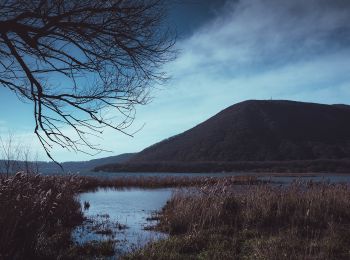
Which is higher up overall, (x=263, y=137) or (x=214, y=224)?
(x=263, y=137)

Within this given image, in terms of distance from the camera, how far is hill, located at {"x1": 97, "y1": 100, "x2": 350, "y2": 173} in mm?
128875

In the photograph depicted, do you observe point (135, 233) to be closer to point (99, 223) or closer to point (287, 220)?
point (99, 223)

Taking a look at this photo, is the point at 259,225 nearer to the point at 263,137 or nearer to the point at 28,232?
the point at 28,232

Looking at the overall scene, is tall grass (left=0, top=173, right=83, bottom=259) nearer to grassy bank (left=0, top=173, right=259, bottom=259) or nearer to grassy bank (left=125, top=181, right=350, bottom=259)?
grassy bank (left=0, top=173, right=259, bottom=259)

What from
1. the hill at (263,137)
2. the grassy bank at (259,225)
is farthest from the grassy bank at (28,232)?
the hill at (263,137)

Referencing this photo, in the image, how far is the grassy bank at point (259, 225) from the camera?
28.2 ft

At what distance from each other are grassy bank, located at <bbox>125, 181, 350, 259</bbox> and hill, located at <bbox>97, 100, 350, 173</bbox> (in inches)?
4232

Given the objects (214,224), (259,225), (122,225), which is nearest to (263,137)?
(122,225)

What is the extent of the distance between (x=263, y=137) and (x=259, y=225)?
12728 centimetres

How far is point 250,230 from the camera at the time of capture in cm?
1127

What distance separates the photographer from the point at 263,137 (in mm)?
137625

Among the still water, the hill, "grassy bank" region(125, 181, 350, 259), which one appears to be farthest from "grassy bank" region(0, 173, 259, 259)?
the hill

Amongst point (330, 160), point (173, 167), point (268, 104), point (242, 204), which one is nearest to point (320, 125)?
point (268, 104)

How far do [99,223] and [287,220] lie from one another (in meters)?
5.40
